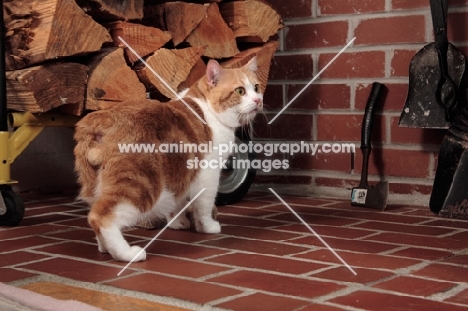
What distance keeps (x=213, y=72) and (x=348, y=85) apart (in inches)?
35.5

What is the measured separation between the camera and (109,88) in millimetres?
2281

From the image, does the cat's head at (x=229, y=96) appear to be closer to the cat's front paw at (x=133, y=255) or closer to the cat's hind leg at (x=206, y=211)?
the cat's hind leg at (x=206, y=211)

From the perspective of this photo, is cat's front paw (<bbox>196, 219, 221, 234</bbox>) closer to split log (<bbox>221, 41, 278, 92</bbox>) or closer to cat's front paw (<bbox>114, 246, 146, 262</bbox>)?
cat's front paw (<bbox>114, 246, 146, 262</bbox>)

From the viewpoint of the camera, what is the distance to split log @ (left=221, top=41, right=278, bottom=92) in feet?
8.55

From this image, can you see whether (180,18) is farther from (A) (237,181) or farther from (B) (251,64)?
(A) (237,181)

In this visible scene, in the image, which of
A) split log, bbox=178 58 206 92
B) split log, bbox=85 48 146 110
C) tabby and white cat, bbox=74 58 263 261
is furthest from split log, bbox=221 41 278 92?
split log, bbox=85 48 146 110

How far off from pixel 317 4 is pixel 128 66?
102 centimetres

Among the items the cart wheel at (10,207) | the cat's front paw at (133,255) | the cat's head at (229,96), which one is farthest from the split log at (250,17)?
the cat's front paw at (133,255)

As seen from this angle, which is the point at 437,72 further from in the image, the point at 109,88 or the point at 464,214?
the point at 109,88

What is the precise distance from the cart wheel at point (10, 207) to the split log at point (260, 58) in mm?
909

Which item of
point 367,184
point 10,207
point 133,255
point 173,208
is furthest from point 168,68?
point 367,184

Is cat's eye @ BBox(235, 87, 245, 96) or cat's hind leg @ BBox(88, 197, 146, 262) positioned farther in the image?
cat's eye @ BBox(235, 87, 245, 96)

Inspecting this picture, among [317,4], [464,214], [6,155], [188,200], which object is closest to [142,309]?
[188,200]

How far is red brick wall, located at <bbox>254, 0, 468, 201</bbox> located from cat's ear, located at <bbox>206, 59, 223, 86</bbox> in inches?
34.7
